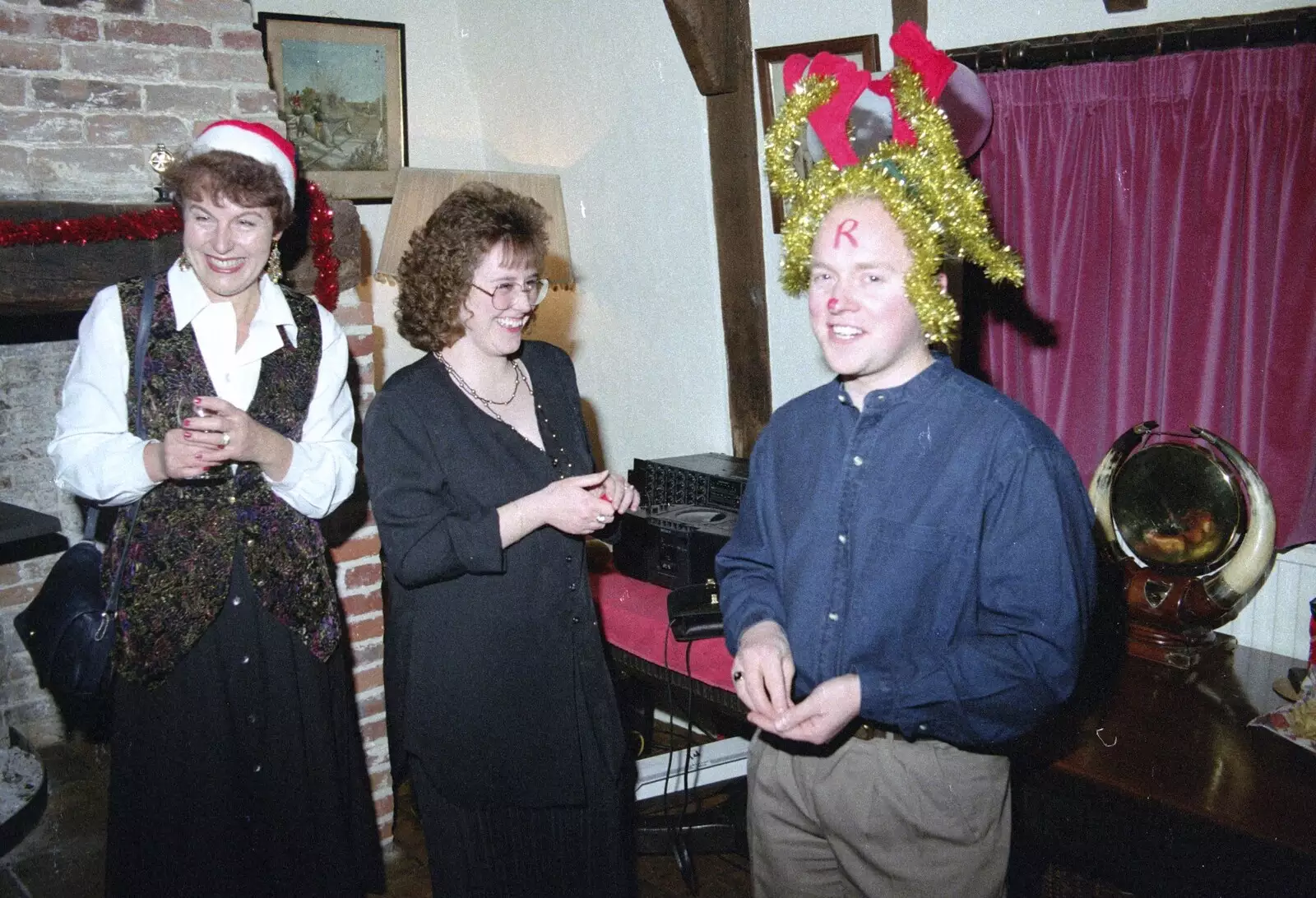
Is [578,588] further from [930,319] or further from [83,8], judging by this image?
[83,8]

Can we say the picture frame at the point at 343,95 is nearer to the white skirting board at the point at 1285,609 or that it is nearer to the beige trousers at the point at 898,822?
the beige trousers at the point at 898,822

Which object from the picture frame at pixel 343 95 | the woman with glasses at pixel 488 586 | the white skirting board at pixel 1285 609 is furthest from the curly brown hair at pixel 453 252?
the picture frame at pixel 343 95

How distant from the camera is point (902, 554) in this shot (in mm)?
1367

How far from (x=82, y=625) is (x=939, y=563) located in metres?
1.58

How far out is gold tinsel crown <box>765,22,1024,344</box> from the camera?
1.35 m

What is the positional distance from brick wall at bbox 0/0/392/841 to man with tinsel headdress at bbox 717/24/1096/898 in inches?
59.9

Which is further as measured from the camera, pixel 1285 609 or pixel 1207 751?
pixel 1285 609

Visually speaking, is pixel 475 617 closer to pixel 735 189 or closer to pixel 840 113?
pixel 840 113

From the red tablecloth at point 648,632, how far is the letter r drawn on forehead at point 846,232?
1192 millimetres

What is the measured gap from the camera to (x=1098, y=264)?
8.04 feet

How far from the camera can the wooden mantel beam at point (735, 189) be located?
3.02m

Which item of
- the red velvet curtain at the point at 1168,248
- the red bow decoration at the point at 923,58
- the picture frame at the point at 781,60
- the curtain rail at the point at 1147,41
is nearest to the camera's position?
the red bow decoration at the point at 923,58

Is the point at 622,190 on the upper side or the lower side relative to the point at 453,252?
upper

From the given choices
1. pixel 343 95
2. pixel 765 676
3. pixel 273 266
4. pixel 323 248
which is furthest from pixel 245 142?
pixel 343 95
